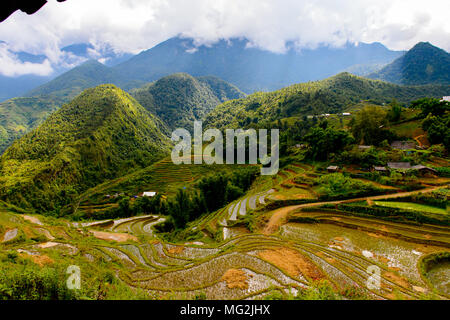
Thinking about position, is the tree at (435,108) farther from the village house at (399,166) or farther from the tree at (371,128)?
the village house at (399,166)

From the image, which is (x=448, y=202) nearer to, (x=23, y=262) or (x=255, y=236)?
(x=255, y=236)

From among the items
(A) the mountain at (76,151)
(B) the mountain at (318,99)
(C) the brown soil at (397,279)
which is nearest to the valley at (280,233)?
(C) the brown soil at (397,279)

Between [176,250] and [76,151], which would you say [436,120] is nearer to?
[176,250]

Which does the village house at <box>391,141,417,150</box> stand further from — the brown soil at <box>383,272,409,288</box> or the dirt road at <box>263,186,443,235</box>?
the brown soil at <box>383,272,409,288</box>

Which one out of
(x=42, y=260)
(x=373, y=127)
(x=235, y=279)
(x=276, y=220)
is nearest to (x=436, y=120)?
(x=373, y=127)

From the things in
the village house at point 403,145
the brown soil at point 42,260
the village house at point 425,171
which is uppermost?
the village house at point 403,145

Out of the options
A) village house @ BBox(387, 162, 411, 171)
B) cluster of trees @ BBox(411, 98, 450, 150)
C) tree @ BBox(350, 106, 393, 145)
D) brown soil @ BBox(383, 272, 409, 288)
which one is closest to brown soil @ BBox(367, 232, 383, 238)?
brown soil @ BBox(383, 272, 409, 288)
